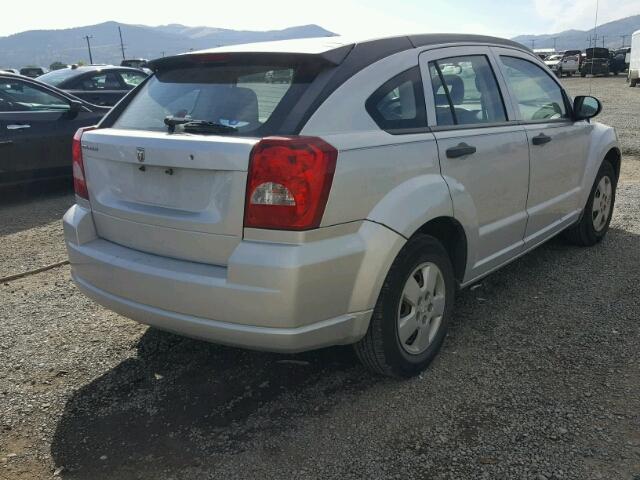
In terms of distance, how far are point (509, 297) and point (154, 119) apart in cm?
268

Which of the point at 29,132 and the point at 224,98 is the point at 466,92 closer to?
the point at 224,98

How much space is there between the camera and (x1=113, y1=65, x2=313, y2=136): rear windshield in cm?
267

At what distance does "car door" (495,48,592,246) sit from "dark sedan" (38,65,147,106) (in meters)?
8.32

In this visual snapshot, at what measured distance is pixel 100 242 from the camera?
312 cm

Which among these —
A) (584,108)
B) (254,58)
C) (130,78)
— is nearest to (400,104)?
(254,58)

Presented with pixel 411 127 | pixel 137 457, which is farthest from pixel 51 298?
pixel 411 127

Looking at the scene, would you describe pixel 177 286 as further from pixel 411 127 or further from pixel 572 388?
pixel 572 388

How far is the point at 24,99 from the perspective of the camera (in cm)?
748

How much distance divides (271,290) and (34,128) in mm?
6152

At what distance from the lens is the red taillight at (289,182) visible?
2.44 m

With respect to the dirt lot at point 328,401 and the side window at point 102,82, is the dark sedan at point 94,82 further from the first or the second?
the dirt lot at point 328,401

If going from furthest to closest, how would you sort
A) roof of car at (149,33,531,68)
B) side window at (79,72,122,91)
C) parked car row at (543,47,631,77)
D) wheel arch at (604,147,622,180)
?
1. parked car row at (543,47,631,77)
2. side window at (79,72,122,91)
3. wheel arch at (604,147,622,180)
4. roof of car at (149,33,531,68)

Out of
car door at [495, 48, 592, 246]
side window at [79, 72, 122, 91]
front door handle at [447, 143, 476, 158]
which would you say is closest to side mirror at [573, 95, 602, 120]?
car door at [495, 48, 592, 246]

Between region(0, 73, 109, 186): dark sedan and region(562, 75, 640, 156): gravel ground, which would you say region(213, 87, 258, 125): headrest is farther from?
region(562, 75, 640, 156): gravel ground
